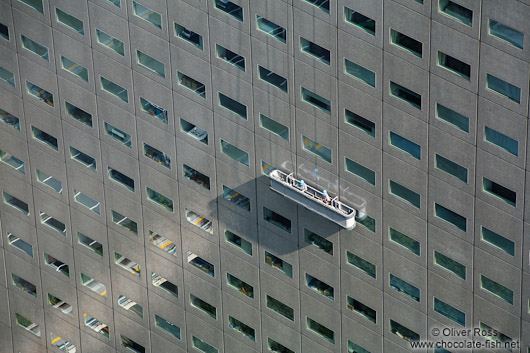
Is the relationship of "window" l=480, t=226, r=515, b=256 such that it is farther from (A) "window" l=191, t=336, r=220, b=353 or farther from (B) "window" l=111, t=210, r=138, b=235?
(B) "window" l=111, t=210, r=138, b=235

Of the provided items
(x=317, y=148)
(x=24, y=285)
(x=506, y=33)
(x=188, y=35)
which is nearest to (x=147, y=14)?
(x=188, y=35)

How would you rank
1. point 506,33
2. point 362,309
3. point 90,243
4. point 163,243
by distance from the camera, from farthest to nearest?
point 90,243 → point 163,243 → point 362,309 → point 506,33

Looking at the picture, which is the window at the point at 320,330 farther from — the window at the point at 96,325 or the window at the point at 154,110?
the window at the point at 96,325

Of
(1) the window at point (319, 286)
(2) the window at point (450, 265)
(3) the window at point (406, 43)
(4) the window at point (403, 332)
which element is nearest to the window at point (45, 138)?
(1) the window at point (319, 286)

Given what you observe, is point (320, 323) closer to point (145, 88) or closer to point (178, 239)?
point (178, 239)

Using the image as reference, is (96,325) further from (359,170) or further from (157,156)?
(359,170)

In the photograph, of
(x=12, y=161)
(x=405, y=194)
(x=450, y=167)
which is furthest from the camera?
(x=12, y=161)

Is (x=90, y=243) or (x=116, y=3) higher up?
(x=116, y=3)
